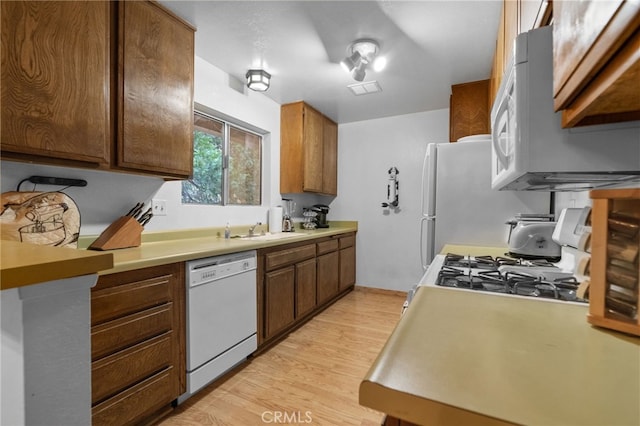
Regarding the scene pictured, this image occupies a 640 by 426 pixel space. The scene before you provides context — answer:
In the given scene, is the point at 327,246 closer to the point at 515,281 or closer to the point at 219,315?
the point at 219,315

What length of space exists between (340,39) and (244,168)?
158 cm

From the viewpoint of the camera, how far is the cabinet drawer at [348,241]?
140 inches

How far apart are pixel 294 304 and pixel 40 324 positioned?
2130 millimetres

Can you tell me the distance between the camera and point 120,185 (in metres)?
1.83

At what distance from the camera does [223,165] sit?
2.74 meters

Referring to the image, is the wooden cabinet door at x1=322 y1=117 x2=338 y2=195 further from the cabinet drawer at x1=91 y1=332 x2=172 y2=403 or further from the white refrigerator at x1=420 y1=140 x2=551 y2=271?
the cabinet drawer at x1=91 y1=332 x2=172 y2=403

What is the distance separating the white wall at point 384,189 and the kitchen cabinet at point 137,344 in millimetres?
2756

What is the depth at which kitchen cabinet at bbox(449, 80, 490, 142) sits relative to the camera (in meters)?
2.62

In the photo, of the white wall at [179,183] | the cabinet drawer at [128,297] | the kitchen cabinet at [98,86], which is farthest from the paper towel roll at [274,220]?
the cabinet drawer at [128,297]

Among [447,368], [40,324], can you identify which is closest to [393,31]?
[447,368]

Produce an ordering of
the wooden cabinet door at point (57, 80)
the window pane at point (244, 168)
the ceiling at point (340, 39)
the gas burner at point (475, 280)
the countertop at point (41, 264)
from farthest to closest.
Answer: the window pane at point (244, 168) < the ceiling at point (340, 39) < the wooden cabinet door at point (57, 80) < the gas burner at point (475, 280) < the countertop at point (41, 264)

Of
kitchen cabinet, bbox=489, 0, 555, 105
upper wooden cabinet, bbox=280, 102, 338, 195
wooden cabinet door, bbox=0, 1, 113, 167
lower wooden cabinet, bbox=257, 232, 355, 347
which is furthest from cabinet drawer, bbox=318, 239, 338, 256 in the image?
kitchen cabinet, bbox=489, 0, 555, 105

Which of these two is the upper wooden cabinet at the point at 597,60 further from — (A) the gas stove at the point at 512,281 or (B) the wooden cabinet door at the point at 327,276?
(B) the wooden cabinet door at the point at 327,276

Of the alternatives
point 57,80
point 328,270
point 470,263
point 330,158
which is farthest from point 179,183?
point 330,158
